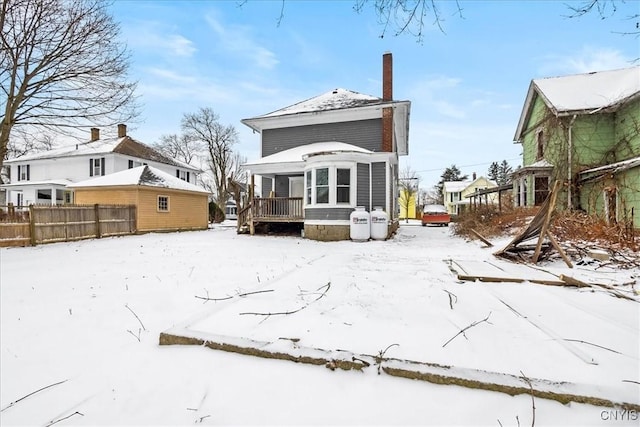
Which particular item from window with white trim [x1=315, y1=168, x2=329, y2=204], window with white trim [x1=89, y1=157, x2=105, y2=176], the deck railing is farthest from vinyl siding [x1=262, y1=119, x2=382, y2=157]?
window with white trim [x1=89, y1=157, x2=105, y2=176]

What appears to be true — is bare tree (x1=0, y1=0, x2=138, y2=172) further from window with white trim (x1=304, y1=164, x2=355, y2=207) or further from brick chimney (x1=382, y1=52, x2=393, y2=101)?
brick chimney (x1=382, y1=52, x2=393, y2=101)

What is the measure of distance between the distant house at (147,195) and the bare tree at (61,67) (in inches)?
134

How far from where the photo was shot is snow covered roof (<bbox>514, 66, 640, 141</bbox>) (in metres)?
13.1

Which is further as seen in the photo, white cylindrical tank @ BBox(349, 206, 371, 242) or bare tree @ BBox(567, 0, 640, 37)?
white cylindrical tank @ BBox(349, 206, 371, 242)

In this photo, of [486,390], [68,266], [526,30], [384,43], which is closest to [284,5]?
[384,43]

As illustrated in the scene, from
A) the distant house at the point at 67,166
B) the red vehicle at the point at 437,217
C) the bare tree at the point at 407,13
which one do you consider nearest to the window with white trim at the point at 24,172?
the distant house at the point at 67,166

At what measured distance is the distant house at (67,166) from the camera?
2533cm

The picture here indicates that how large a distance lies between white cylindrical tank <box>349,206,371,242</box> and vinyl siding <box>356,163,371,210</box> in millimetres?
1011

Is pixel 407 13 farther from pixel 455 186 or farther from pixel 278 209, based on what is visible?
pixel 455 186

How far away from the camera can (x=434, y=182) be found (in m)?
66.6

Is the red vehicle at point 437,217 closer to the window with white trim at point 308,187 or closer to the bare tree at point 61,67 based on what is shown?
the window with white trim at point 308,187

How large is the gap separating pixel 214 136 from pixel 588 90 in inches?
1369

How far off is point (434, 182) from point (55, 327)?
6967 cm

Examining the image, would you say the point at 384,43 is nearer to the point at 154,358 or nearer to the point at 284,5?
the point at 284,5
